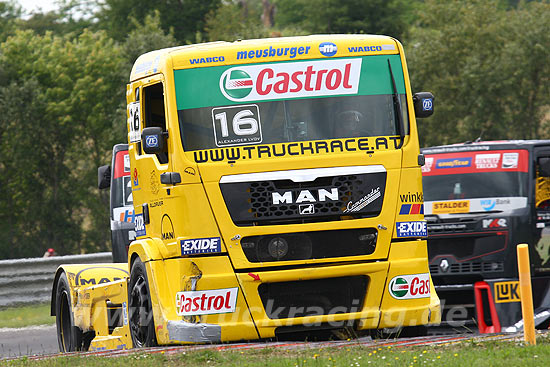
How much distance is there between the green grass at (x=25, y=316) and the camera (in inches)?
663

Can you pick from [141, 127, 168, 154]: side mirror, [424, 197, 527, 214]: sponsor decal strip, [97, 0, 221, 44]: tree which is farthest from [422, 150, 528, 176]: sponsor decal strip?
[97, 0, 221, 44]: tree

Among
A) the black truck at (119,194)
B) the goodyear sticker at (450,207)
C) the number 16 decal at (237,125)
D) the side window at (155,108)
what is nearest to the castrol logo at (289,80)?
the number 16 decal at (237,125)

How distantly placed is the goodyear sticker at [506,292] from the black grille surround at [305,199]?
3.75m

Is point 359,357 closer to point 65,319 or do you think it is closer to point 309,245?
point 309,245

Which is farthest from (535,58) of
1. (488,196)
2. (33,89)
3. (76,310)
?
(76,310)

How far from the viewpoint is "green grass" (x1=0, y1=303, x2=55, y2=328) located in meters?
16.8

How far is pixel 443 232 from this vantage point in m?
13.1

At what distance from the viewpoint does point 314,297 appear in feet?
31.1

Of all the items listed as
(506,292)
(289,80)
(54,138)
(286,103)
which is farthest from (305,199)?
(54,138)

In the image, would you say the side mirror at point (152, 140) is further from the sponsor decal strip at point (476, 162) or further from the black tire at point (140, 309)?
the sponsor decal strip at point (476, 162)

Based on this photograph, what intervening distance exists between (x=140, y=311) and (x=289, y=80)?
2.67 m

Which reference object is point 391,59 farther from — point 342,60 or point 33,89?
Result: point 33,89

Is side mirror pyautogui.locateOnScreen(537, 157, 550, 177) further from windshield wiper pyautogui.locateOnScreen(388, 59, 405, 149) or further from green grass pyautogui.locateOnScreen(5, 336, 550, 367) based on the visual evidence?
green grass pyautogui.locateOnScreen(5, 336, 550, 367)

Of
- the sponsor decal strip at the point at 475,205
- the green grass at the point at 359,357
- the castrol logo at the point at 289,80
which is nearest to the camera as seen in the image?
the green grass at the point at 359,357
